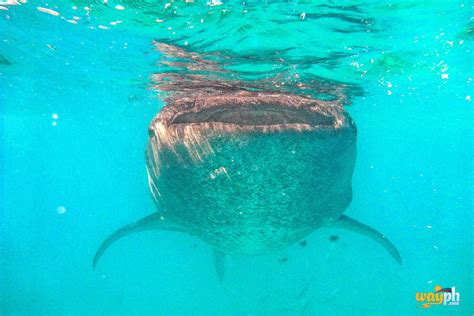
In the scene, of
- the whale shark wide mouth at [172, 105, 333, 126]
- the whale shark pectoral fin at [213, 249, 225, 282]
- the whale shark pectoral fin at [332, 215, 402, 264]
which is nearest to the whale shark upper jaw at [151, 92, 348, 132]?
the whale shark wide mouth at [172, 105, 333, 126]

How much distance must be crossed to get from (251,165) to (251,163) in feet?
0.11

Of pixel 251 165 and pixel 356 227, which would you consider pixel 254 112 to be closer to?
pixel 251 165

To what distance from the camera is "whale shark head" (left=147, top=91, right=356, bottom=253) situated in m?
4.20

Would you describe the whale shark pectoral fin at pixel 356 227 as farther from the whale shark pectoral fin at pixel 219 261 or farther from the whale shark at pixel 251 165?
the whale shark pectoral fin at pixel 219 261

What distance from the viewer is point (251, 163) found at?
4.26m

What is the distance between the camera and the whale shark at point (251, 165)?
13.8 feet

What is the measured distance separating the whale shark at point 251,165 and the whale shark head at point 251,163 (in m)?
0.01

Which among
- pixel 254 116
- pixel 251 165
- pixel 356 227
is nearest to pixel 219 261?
pixel 356 227

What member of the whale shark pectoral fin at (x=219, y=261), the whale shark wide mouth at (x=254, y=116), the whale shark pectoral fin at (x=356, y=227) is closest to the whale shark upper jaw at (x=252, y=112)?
the whale shark wide mouth at (x=254, y=116)

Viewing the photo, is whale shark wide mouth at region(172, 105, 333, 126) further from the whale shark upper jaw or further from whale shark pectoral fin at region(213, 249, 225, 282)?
whale shark pectoral fin at region(213, 249, 225, 282)

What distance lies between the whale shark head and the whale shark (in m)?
0.01

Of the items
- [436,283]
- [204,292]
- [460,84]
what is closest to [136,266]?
[204,292]

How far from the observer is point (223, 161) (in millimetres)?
4344

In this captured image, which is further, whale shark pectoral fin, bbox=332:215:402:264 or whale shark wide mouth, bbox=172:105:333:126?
whale shark pectoral fin, bbox=332:215:402:264
